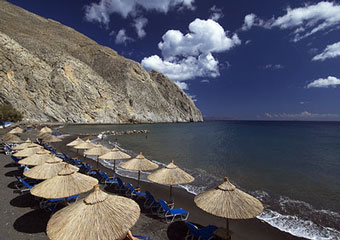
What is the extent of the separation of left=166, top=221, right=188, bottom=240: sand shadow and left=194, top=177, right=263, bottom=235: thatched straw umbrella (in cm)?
148

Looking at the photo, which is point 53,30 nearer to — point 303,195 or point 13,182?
point 13,182

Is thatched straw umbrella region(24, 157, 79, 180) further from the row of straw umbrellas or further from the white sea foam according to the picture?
the white sea foam

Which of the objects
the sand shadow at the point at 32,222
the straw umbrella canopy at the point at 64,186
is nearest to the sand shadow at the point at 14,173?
the sand shadow at the point at 32,222

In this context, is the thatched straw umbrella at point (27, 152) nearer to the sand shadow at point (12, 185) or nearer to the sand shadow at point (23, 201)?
the sand shadow at point (12, 185)

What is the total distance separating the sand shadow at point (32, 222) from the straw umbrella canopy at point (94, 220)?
2.86 meters

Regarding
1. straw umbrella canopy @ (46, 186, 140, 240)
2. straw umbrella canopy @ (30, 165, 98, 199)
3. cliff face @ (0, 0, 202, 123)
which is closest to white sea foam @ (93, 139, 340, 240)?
straw umbrella canopy @ (30, 165, 98, 199)

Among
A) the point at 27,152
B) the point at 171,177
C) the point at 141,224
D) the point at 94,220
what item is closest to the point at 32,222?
the point at 141,224

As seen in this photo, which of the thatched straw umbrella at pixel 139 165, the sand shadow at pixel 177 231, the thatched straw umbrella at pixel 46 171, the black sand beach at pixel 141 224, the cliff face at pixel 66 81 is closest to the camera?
the black sand beach at pixel 141 224

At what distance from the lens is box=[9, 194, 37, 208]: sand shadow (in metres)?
7.65

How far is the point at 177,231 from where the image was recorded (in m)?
6.55

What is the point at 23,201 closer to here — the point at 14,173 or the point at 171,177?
the point at 14,173

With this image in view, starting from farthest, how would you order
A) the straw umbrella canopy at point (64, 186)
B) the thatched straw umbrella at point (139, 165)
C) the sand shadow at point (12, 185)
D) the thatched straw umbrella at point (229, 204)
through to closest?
the thatched straw umbrella at point (139, 165) → the sand shadow at point (12, 185) → the straw umbrella canopy at point (64, 186) → the thatched straw umbrella at point (229, 204)

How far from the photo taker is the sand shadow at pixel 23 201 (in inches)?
301

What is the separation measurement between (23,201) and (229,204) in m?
8.71
